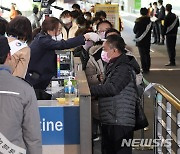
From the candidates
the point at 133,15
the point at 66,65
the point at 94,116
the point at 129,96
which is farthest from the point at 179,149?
the point at 133,15

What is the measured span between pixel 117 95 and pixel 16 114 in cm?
174

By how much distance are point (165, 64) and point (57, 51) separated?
8.88 m

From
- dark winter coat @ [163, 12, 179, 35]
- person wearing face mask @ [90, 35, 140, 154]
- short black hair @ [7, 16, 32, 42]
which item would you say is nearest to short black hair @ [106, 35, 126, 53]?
person wearing face mask @ [90, 35, 140, 154]

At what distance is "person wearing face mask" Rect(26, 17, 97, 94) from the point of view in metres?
5.72

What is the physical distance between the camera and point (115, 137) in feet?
16.1

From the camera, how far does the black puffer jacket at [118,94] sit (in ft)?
15.5

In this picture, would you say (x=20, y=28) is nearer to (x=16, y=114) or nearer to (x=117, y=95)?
(x=117, y=95)

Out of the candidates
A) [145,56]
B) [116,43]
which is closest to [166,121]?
[116,43]

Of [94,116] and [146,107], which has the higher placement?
[94,116]

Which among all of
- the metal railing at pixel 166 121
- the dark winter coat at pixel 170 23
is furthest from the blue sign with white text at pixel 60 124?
the dark winter coat at pixel 170 23

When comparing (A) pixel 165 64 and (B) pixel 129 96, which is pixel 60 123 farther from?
(A) pixel 165 64

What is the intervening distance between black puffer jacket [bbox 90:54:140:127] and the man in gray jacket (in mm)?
1561

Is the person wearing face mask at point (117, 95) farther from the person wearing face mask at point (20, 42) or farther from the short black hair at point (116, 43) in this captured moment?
the person wearing face mask at point (20, 42)

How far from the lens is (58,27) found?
5984 mm
